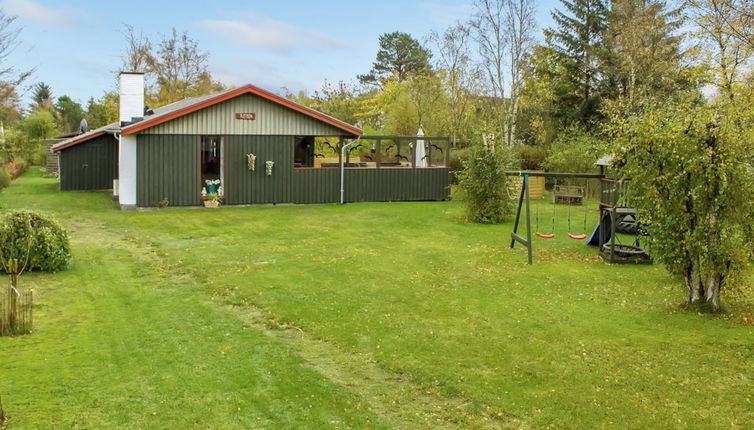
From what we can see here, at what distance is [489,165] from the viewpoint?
17156 mm

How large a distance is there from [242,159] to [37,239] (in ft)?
33.6

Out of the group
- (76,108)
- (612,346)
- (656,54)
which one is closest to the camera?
(612,346)

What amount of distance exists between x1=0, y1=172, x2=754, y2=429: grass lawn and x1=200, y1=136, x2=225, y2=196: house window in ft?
22.9

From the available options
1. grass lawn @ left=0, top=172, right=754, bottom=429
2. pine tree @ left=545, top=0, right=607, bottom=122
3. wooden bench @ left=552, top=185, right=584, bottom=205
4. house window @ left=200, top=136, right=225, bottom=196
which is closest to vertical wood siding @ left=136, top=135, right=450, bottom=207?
house window @ left=200, top=136, right=225, bottom=196

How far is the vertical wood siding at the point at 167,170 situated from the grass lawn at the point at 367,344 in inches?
239

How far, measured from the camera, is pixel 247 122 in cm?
2041

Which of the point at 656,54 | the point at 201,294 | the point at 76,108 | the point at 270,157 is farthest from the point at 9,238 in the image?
the point at 76,108

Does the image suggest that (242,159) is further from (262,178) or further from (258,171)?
(262,178)

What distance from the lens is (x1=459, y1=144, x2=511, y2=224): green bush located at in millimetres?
17156

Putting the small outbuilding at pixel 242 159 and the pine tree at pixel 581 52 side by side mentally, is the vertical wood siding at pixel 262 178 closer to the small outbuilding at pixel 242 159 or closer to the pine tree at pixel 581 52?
the small outbuilding at pixel 242 159

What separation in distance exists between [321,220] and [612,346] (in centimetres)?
1107

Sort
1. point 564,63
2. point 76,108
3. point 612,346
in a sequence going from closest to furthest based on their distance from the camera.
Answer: point 612,346, point 564,63, point 76,108

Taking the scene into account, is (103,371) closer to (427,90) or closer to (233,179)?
(233,179)

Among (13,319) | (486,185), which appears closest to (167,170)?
Answer: (486,185)
